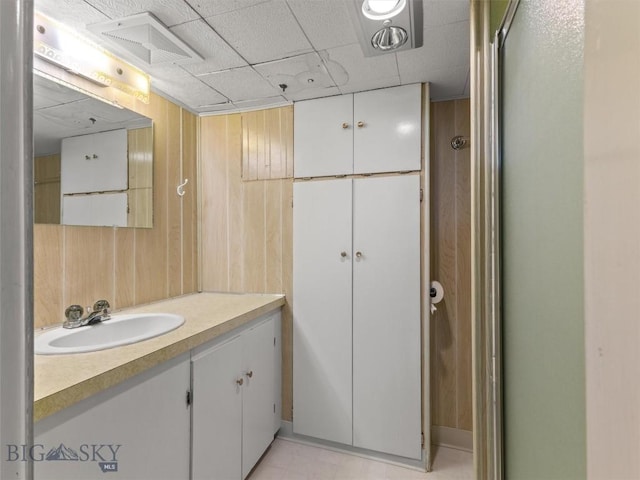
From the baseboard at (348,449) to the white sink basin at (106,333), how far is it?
113 cm

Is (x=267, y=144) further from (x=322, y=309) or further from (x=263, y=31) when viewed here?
(x=322, y=309)

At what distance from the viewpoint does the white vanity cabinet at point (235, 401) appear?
4.36ft

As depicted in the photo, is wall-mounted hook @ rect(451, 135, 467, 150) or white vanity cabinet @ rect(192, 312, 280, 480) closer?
white vanity cabinet @ rect(192, 312, 280, 480)

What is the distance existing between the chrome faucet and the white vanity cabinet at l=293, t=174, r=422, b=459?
1041 mm

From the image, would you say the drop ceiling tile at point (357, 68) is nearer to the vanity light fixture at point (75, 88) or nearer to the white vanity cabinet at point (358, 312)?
the white vanity cabinet at point (358, 312)

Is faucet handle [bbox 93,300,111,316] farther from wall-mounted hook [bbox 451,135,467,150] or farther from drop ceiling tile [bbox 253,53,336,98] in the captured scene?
wall-mounted hook [bbox 451,135,467,150]

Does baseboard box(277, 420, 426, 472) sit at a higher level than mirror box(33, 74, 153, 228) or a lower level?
lower

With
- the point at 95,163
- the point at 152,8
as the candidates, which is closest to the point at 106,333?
Result: the point at 95,163

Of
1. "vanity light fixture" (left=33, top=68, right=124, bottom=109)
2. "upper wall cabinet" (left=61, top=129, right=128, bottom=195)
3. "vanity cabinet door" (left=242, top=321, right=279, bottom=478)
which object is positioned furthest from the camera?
"vanity cabinet door" (left=242, top=321, right=279, bottom=478)

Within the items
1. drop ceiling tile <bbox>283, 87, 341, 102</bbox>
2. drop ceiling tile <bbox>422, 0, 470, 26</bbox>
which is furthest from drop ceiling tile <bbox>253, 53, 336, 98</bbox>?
drop ceiling tile <bbox>422, 0, 470, 26</bbox>

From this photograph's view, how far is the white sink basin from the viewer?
108 centimetres

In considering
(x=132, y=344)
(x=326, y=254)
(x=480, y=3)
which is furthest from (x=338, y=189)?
(x=132, y=344)

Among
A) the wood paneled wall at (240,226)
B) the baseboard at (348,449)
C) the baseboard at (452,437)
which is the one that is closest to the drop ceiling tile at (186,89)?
the wood paneled wall at (240,226)

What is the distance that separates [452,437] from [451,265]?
3.62 feet
